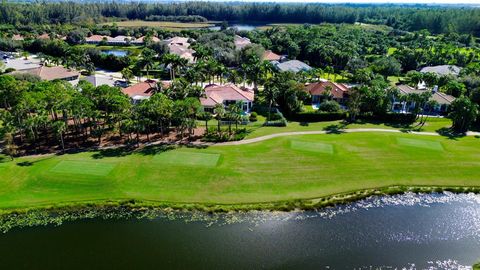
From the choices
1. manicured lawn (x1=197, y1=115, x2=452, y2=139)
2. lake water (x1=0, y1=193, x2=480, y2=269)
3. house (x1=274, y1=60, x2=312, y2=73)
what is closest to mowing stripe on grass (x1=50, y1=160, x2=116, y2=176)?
lake water (x1=0, y1=193, x2=480, y2=269)

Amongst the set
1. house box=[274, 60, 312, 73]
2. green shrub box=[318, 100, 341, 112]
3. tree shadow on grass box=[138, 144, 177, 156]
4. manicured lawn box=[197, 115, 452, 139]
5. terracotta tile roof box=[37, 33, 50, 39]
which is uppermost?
terracotta tile roof box=[37, 33, 50, 39]

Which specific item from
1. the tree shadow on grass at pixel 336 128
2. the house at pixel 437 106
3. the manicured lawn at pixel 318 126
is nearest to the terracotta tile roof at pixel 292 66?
the house at pixel 437 106

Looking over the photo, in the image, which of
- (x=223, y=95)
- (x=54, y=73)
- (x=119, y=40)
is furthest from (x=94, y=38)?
(x=223, y=95)

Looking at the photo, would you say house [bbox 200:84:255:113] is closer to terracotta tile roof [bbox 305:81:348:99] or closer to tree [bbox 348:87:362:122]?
terracotta tile roof [bbox 305:81:348:99]

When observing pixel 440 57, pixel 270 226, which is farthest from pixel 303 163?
pixel 440 57

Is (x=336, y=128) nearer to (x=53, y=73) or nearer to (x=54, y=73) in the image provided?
(x=54, y=73)

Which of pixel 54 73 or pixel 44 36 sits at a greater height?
pixel 44 36

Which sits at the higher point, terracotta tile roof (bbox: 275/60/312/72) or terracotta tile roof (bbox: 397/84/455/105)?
terracotta tile roof (bbox: 275/60/312/72)
